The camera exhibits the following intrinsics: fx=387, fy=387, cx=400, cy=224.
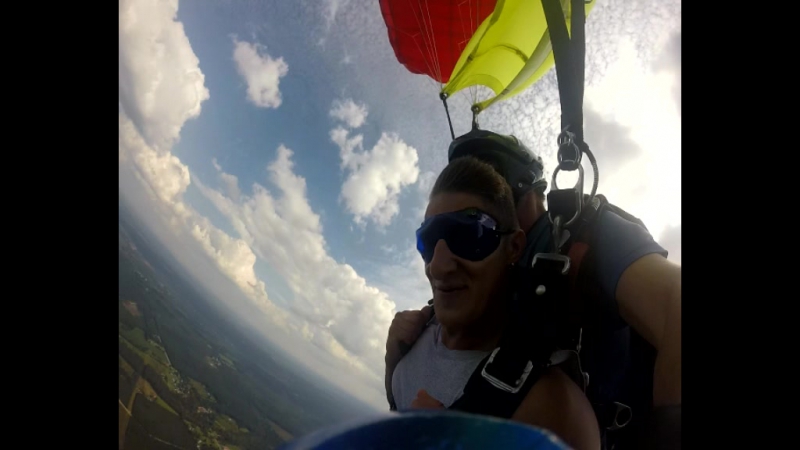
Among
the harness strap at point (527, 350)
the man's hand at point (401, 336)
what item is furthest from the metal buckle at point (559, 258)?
the man's hand at point (401, 336)

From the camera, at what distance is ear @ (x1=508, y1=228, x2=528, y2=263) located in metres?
1.18

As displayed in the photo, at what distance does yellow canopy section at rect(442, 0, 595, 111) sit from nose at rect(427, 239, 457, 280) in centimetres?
186

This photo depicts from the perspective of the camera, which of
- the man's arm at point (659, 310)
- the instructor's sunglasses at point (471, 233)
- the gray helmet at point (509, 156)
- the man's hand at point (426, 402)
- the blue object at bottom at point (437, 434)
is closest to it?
the blue object at bottom at point (437, 434)

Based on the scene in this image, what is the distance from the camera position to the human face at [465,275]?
1.10 meters

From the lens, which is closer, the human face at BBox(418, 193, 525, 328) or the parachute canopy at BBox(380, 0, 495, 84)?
the human face at BBox(418, 193, 525, 328)

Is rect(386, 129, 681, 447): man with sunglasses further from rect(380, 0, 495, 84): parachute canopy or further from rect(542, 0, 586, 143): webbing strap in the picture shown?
rect(380, 0, 495, 84): parachute canopy

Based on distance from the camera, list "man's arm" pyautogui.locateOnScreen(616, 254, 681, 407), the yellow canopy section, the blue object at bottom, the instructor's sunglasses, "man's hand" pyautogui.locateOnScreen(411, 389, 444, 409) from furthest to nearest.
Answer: the yellow canopy section, the instructor's sunglasses, "man's hand" pyautogui.locateOnScreen(411, 389, 444, 409), "man's arm" pyautogui.locateOnScreen(616, 254, 681, 407), the blue object at bottom

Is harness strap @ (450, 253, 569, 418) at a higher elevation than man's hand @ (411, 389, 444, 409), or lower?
higher

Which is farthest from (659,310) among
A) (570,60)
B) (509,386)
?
(570,60)

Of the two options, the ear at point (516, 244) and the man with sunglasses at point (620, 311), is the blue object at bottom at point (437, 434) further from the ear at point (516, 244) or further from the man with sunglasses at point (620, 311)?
the ear at point (516, 244)

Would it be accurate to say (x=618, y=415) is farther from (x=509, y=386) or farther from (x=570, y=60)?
(x=570, y=60)

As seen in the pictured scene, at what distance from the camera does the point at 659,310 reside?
791mm

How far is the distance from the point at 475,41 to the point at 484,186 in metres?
1.77

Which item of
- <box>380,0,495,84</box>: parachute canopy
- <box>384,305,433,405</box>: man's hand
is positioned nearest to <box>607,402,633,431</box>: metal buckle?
<box>384,305,433,405</box>: man's hand
